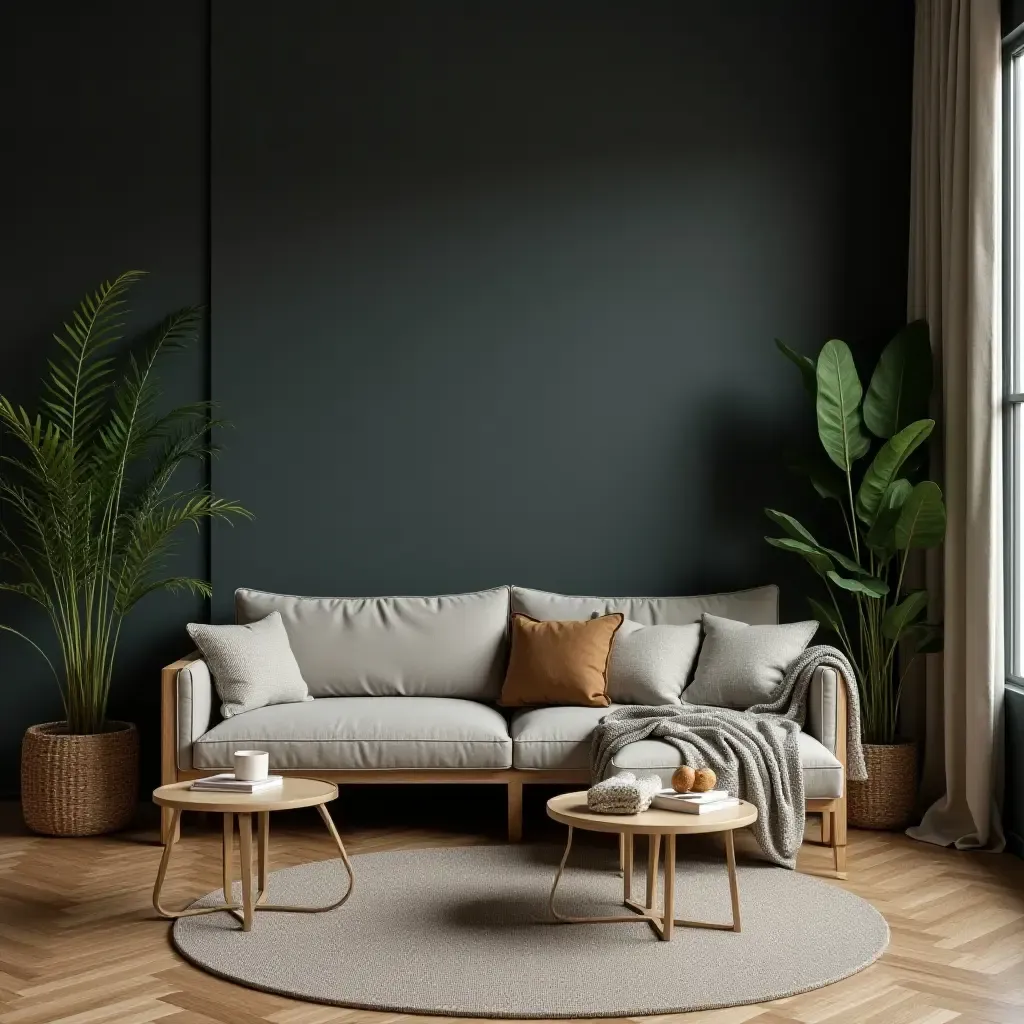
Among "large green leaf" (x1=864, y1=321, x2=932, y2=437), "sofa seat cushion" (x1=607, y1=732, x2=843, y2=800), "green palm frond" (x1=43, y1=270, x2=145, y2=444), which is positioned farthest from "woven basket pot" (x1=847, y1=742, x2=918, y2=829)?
"green palm frond" (x1=43, y1=270, x2=145, y2=444)

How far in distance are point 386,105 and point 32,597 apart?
2.56m

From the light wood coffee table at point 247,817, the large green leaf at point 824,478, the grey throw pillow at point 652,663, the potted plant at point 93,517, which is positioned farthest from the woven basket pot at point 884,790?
the potted plant at point 93,517

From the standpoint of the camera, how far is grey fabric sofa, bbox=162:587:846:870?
15.3 ft

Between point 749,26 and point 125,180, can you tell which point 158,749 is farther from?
point 749,26

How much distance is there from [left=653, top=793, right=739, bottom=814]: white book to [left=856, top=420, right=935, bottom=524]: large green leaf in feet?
5.97

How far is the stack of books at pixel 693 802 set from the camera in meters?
3.59

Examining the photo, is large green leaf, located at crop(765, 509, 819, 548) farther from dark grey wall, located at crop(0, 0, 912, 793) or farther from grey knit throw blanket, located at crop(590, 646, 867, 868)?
grey knit throw blanket, located at crop(590, 646, 867, 868)

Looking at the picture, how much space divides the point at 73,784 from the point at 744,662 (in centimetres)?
256

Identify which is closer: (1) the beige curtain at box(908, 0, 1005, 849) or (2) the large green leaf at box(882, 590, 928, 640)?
(1) the beige curtain at box(908, 0, 1005, 849)

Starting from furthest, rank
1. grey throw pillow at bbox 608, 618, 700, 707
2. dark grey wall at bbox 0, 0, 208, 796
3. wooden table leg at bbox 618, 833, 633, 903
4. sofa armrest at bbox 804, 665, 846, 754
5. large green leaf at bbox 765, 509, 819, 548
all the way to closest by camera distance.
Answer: dark grey wall at bbox 0, 0, 208, 796 → large green leaf at bbox 765, 509, 819, 548 → grey throw pillow at bbox 608, 618, 700, 707 → sofa armrest at bbox 804, 665, 846, 754 → wooden table leg at bbox 618, 833, 633, 903

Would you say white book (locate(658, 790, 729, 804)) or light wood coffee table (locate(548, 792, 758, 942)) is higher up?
white book (locate(658, 790, 729, 804))

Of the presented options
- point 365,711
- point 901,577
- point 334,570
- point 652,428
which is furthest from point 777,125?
point 365,711

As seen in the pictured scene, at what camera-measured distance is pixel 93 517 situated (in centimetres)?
540

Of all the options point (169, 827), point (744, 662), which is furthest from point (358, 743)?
point (744, 662)
